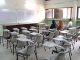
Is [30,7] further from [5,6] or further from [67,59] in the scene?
[67,59]

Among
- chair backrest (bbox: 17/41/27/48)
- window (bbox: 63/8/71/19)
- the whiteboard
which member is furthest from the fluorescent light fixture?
chair backrest (bbox: 17/41/27/48)

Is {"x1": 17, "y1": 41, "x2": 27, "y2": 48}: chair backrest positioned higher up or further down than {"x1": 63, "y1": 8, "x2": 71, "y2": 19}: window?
further down

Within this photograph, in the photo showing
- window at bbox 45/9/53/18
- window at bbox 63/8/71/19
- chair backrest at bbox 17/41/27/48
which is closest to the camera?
chair backrest at bbox 17/41/27/48

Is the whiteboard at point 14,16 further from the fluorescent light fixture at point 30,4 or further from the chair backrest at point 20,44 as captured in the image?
the chair backrest at point 20,44

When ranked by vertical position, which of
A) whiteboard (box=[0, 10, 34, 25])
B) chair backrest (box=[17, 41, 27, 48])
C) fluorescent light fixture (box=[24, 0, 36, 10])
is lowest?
chair backrest (box=[17, 41, 27, 48])

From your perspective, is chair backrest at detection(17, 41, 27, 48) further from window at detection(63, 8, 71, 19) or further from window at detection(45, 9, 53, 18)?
window at detection(45, 9, 53, 18)

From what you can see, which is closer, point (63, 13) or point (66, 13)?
point (66, 13)

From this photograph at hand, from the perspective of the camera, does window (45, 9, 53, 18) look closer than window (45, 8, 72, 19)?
No

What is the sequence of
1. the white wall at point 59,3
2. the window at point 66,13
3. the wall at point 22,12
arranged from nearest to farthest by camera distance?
1. the wall at point 22,12
2. the white wall at point 59,3
3. the window at point 66,13

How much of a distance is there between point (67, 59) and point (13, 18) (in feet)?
21.8

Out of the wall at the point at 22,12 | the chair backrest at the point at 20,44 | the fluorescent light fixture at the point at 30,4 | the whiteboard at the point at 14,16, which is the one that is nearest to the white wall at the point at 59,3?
the wall at the point at 22,12

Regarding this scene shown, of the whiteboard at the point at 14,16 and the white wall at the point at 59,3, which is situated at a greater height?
the white wall at the point at 59,3

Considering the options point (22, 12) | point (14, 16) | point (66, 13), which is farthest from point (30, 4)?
point (66, 13)

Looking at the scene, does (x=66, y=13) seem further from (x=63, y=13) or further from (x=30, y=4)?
(x=30, y=4)
